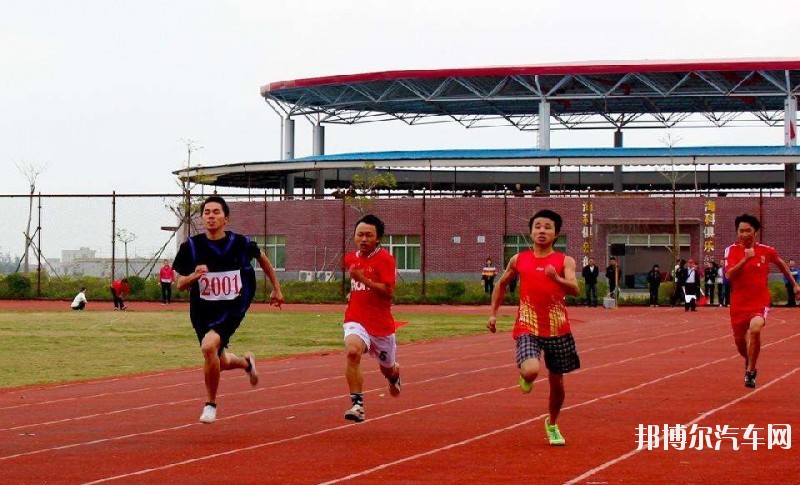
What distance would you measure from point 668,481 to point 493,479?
3.54 feet

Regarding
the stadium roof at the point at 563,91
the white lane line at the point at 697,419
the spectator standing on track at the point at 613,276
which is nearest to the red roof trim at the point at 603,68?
the stadium roof at the point at 563,91

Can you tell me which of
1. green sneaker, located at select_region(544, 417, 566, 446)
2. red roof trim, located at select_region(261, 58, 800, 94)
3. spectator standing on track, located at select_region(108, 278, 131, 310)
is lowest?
green sneaker, located at select_region(544, 417, 566, 446)

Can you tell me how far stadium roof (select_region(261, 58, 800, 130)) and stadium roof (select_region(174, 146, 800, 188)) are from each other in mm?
2457

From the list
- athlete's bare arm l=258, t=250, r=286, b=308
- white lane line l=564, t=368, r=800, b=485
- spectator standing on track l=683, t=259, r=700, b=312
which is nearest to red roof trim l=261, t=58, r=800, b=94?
spectator standing on track l=683, t=259, r=700, b=312

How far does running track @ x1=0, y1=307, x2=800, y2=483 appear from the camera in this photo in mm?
9805

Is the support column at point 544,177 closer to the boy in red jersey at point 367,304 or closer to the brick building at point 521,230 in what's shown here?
the brick building at point 521,230

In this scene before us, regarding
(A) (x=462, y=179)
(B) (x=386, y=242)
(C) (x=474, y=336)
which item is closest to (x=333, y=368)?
(C) (x=474, y=336)

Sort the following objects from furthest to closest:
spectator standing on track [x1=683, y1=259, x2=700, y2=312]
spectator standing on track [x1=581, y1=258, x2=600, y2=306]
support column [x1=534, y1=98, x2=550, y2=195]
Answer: support column [x1=534, y1=98, x2=550, y2=195] → spectator standing on track [x1=581, y1=258, x2=600, y2=306] → spectator standing on track [x1=683, y1=259, x2=700, y2=312]

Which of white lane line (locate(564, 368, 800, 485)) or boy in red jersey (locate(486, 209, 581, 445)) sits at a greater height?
boy in red jersey (locate(486, 209, 581, 445))

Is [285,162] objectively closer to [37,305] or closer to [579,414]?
[37,305]

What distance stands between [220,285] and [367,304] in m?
1.28

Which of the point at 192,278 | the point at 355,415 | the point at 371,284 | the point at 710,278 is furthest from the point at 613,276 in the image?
the point at 192,278

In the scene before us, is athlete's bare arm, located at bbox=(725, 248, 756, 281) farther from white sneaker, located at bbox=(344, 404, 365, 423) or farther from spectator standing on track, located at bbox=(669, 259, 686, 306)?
spectator standing on track, located at bbox=(669, 259, 686, 306)

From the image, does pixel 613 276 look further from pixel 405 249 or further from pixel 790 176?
pixel 790 176
